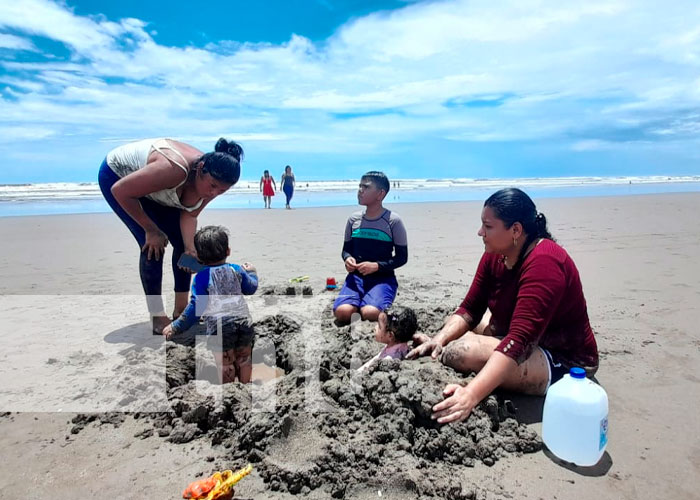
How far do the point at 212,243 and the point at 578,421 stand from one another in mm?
2508

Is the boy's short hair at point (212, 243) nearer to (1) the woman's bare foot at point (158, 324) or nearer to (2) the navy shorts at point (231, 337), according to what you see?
(2) the navy shorts at point (231, 337)

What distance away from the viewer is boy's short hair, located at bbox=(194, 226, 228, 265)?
3301 millimetres

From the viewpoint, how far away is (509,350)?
2463 mm

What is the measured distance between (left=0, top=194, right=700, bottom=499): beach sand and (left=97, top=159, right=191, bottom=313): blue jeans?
0.41m

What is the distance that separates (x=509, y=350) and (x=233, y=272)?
197 centimetres

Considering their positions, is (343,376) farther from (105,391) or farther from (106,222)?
(106,222)

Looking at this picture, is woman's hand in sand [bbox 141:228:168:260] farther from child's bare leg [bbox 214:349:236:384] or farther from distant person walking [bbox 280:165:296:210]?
distant person walking [bbox 280:165:296:210]

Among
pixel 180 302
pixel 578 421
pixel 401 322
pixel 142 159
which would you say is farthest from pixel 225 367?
pixel 578 421

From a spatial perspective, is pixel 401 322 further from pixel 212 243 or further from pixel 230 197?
pixel 230 197

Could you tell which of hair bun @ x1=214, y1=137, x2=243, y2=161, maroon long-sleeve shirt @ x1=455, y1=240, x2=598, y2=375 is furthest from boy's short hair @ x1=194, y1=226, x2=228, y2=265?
maroon long-sleeve shirt @ x1=455, y1=240, x2=598, y2=375

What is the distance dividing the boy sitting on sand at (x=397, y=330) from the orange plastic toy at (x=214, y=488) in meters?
1.34

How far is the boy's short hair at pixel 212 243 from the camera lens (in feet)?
10.8

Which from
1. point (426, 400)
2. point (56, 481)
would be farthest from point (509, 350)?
point (56, 481)

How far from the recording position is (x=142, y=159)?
3.81 m
